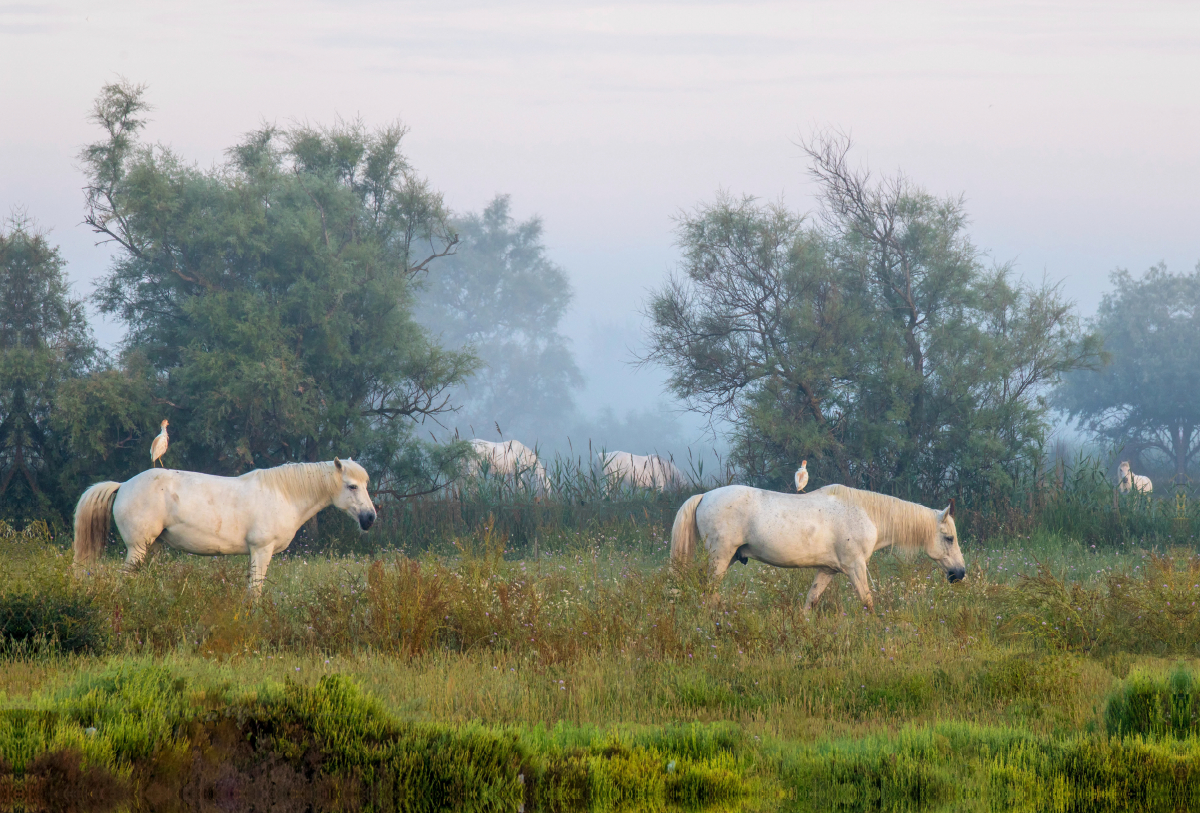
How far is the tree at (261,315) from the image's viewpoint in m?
17.6

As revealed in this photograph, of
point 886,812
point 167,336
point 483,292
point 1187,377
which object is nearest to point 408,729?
point 886,812

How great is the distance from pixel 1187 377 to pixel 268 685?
1716 inches

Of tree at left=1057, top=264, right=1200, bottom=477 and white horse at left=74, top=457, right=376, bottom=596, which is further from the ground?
tree at left=1057, top=264, right=1200, bottom=477

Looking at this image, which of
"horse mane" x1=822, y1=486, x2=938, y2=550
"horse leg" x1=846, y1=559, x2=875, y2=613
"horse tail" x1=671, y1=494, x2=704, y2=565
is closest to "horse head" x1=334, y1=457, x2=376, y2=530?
"horse tail" x1=671, y1=494, x2=704, y2=565

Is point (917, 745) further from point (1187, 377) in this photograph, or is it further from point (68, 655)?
point (1187, 377)

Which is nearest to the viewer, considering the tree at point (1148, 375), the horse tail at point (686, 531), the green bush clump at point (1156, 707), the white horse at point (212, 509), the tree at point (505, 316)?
the green bush clump at point (1156, 707)

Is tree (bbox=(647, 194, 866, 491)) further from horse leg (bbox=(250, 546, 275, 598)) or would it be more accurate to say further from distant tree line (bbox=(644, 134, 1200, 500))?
horse leg (bbox=(250, 546, 275, 598))

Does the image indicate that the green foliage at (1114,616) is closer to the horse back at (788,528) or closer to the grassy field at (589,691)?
the grassy field at (589,691)

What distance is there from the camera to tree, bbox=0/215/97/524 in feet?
55.8

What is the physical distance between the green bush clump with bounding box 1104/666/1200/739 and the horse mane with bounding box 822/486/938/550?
4371 millimetres

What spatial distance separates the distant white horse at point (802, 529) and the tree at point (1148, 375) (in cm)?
3473

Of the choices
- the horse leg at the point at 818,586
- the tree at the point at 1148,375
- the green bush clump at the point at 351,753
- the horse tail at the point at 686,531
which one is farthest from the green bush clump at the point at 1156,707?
the tree at the point at 1148,375

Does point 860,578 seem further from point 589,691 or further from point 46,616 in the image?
point 46,616

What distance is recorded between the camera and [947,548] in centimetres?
1101
